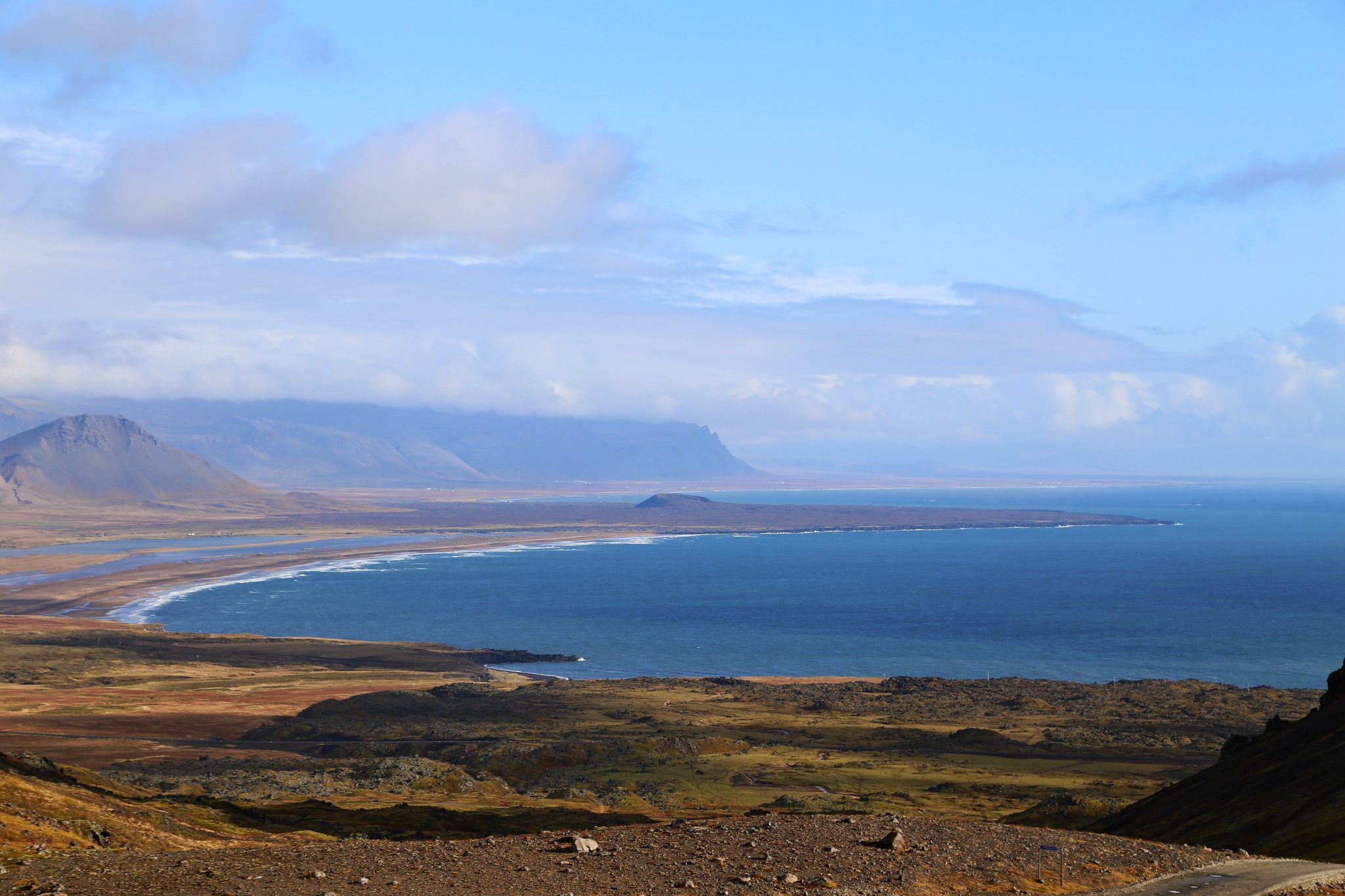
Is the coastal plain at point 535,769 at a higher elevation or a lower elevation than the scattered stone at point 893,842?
lower

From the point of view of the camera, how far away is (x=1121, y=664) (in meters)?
119

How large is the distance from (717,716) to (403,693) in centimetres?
2906

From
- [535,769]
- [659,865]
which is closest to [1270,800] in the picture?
[659,865]

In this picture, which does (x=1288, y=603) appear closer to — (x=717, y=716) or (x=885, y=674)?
(x=885, y=674)

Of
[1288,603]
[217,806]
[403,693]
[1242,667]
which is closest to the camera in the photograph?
[217,806]

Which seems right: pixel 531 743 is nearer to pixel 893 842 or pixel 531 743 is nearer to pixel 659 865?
pixel 893 842

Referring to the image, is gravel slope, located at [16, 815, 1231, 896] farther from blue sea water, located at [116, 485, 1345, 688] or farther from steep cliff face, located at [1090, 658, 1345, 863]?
blue sea water, located at [116, 485, 1345, 688]

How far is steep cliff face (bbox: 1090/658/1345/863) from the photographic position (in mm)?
28078

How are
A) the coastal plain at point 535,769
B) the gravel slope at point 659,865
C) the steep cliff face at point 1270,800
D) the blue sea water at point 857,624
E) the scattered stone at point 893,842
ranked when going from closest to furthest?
the gravel slope at point 659,865 < the coastal plain at point 535,769 < the scattered stone at point 893,842 < the steep cliff face at point 1270,800 < the blue sea water at point 857,624

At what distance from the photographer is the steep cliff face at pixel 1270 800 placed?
28078mm

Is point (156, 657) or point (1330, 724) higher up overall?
point (1330, 724)

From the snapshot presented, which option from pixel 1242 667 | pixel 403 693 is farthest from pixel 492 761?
pixel 1242 667

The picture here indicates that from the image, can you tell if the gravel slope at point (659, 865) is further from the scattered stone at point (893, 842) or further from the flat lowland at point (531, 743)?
the flat lowland at point (531, 743)

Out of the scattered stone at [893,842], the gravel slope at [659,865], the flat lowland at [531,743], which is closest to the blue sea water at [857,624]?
the flat lowland at [531,743]
